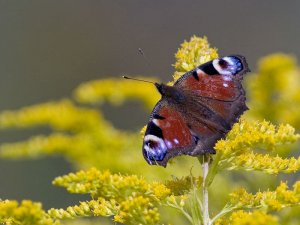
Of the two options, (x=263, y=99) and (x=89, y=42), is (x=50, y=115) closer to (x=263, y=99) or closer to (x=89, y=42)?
(x=263, y=99)

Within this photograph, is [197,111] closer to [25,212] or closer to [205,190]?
[205,190]

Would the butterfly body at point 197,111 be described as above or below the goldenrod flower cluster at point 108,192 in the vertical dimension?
above

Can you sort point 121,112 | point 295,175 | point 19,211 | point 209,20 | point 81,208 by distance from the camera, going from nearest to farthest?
point 19,211 < point 81,208 < point 295,175 < point 121,112 < point 209,20

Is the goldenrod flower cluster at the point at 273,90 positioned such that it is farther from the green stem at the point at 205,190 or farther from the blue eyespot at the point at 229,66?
the green stem at the point at 205,190

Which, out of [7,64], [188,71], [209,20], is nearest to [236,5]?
[209,20]

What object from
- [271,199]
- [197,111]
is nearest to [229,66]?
[197,111]

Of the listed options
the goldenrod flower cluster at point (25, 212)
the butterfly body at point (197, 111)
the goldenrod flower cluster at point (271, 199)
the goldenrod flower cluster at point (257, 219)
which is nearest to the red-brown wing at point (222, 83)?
the butterfly body at point (197, 111)

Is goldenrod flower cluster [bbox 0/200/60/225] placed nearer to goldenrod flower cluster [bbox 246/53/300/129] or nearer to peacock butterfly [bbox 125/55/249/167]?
peacock butterfly [bbox 125/55/249/167]
